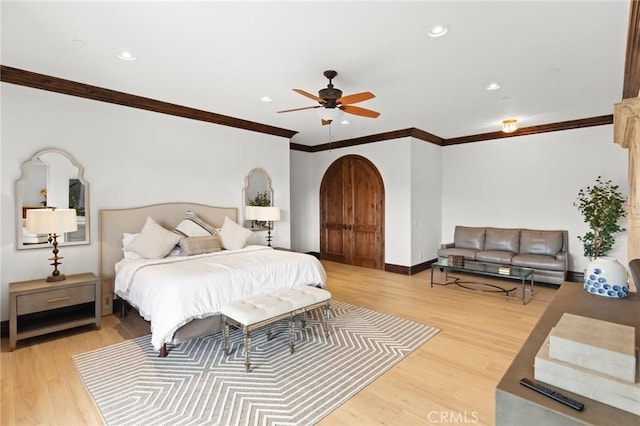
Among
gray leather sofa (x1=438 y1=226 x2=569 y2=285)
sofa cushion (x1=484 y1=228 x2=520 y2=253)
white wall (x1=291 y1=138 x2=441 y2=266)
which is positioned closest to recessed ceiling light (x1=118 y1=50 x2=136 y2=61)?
white wall (x1=291 y1=138 x2=441 y2=266)

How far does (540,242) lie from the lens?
5.60 metres

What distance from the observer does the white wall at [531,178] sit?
5.30 m

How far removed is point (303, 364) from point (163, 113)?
386 cm

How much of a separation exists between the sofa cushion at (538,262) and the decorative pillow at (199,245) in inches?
190

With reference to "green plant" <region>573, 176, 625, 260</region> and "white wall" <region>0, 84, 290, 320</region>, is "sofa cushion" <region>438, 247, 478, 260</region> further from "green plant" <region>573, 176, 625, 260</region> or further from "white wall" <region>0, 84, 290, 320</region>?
"white wall" <region>0, 84, 290, 320</region>

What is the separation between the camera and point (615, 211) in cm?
468

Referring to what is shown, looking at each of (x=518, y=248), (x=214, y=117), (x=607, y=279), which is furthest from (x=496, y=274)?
(x=214, y=117)

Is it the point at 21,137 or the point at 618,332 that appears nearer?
the point at 618,332

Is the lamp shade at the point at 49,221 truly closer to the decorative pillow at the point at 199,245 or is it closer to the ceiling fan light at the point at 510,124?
the decorative pillow at the point at 199,245

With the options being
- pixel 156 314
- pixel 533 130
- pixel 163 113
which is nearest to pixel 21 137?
pixel 163 113

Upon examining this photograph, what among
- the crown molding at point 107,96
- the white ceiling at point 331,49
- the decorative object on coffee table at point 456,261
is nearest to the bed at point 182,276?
the crown molding at point 107,96

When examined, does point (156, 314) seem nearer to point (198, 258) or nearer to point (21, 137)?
point (198, 258)

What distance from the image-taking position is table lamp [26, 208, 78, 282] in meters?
3.19

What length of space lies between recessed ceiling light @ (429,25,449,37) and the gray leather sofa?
4.21 metres
